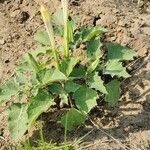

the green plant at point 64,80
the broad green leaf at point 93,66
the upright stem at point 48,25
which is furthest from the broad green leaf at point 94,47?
the upright stem at point 48,25

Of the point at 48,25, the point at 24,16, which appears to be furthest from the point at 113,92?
the point at 24,16

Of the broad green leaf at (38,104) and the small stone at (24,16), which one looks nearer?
the broad green leaf at (38,104)

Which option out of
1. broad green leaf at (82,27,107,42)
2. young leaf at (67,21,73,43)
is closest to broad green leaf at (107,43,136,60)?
broad green leaf at (82,27,107,42)

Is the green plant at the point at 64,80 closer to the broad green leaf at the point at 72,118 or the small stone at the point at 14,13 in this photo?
the broad green leaf at the point at 72,118

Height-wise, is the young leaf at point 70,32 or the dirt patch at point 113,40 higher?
the young leaf at point 70,32

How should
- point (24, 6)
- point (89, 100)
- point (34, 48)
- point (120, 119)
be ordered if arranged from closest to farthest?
point (89, 100) < point (120, 119) < point (34, 48) < point (24, 6)

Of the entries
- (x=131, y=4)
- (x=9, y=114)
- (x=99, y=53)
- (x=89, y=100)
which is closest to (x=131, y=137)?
(x=89, y=100)

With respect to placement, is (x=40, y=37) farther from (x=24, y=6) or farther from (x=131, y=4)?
(x=131, y=4)
